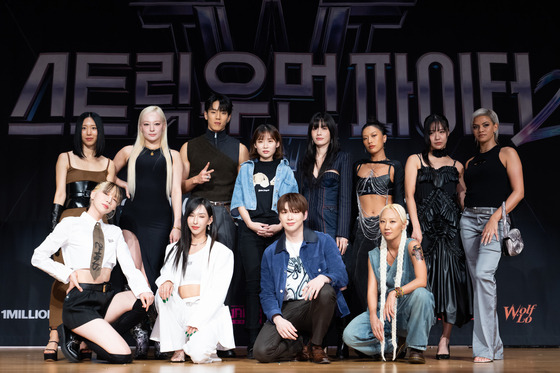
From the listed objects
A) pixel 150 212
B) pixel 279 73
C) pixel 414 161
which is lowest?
pixel 150 212

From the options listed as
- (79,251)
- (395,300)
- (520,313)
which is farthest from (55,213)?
(520,313)

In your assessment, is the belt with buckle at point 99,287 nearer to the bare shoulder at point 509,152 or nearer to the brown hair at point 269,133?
the brown hair at point 269,133

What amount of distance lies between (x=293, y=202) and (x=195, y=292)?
89cm

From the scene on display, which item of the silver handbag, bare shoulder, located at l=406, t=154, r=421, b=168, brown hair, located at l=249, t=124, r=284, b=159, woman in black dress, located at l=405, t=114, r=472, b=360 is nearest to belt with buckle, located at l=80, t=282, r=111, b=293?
brown hair, located at l=249, t=124, r=284, b=159

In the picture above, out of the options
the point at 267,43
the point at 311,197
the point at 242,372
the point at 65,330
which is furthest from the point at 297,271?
the point at 267,43

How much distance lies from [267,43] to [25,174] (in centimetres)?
251

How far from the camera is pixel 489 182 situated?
411 cm

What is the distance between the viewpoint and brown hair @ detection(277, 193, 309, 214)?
3.90 meters

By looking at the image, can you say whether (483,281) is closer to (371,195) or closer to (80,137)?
(371,195)

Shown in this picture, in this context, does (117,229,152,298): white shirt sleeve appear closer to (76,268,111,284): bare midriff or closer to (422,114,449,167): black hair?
(76,268,111,284): bare midriff

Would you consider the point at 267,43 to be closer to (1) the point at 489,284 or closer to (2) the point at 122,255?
(2) the point at 122,255

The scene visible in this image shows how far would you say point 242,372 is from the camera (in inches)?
126

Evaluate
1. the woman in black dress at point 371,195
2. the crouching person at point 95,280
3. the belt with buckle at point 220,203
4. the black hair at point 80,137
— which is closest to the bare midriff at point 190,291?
the crouching person at point 95,280

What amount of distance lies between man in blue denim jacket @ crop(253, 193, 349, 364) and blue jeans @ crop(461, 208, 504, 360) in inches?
35.2
